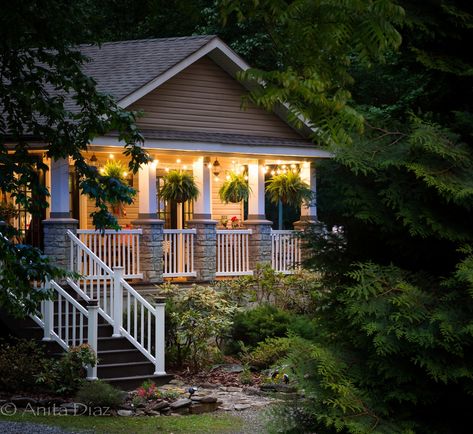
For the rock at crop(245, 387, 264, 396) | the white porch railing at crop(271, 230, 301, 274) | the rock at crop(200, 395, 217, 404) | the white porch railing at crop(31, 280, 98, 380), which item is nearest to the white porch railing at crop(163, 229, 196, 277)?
the white porch railing at crop(271, 230, 301, 274)

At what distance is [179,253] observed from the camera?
19906 mm

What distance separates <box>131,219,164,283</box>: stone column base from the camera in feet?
62.7

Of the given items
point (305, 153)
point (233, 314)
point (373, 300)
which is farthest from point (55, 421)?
point (305, 153)

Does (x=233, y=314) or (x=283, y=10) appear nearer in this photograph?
(x=283, y=10)

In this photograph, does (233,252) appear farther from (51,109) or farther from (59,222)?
(51,109)

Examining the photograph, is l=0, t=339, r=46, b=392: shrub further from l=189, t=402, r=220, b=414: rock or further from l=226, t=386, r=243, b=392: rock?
l=226, t=386, r=243, b=392: rock

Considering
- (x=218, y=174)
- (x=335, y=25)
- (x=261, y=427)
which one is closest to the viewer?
(x=335, y=25)

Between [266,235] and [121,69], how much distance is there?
489cm

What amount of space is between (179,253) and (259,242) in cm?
221

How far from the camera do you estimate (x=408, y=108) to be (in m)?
7.64

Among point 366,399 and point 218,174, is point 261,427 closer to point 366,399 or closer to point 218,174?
point 366,399

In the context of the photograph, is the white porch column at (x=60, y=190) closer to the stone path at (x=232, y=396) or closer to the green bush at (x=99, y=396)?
the stone path at (x=232, y=396)

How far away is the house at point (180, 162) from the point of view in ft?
61.6

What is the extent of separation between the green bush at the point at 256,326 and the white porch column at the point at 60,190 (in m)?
3.86
